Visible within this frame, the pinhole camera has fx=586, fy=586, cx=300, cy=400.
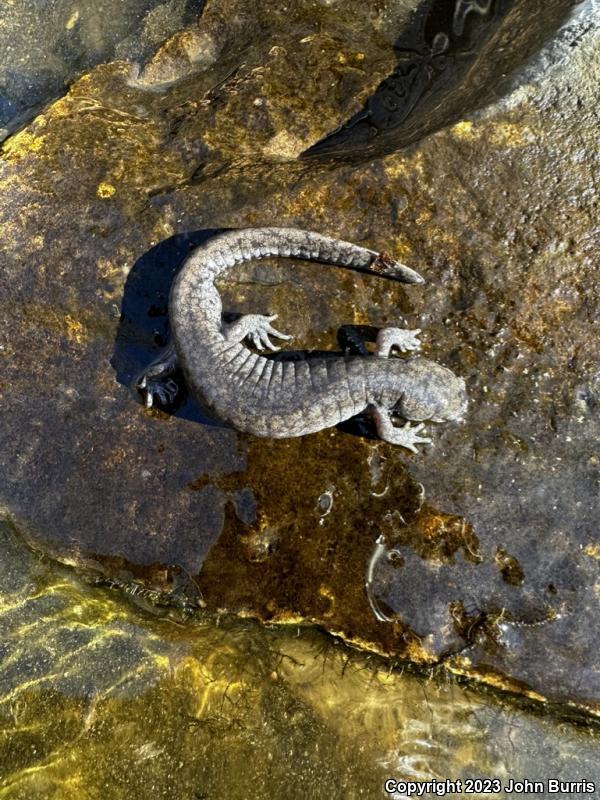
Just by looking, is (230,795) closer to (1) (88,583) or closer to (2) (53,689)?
(2) (53,689)

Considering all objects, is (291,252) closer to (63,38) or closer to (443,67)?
(443,67)

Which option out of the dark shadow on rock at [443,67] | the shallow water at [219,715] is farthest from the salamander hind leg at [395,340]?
the shallow water at [219,715]

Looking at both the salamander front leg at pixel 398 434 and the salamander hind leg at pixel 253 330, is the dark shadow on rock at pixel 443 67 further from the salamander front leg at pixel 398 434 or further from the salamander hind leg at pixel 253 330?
the salamander front leg at pixel 398 434

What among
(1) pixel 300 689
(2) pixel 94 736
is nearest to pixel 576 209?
(1) pixel 300 689

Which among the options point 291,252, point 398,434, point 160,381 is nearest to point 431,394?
point 398,434

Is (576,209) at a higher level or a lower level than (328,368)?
higher

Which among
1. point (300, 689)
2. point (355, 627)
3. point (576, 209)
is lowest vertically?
point (300, 689)

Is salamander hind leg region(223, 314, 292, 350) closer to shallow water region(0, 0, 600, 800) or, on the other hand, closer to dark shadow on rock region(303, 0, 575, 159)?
shallow water region(0, 0, 600, 800)
